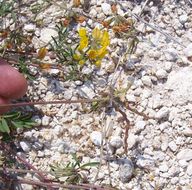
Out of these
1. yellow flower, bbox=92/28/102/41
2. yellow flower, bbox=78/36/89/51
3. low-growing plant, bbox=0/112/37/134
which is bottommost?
low-growing plant, bbox=0/112/37/134

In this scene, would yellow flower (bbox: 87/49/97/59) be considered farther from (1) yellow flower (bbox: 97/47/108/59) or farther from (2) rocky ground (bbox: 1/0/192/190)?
(2) rocky ground (bbox: 1/0/192/190)

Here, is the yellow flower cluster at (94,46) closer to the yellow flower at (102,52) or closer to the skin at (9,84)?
the yellow flower at (102,52)

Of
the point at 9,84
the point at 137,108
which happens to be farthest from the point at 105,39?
the point at 9,84

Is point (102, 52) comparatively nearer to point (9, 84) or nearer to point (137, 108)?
point (137, 108)

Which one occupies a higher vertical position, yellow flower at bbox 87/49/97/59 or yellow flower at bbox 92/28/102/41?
yellow flower at bbox 92/28/102/41

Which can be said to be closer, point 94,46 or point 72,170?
point 72,170

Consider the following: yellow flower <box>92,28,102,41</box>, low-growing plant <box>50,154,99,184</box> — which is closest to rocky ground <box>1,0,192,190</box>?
low-growing plant <box>50,154,99,184</box>

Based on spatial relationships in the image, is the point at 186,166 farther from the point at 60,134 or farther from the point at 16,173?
the point at 16,173
